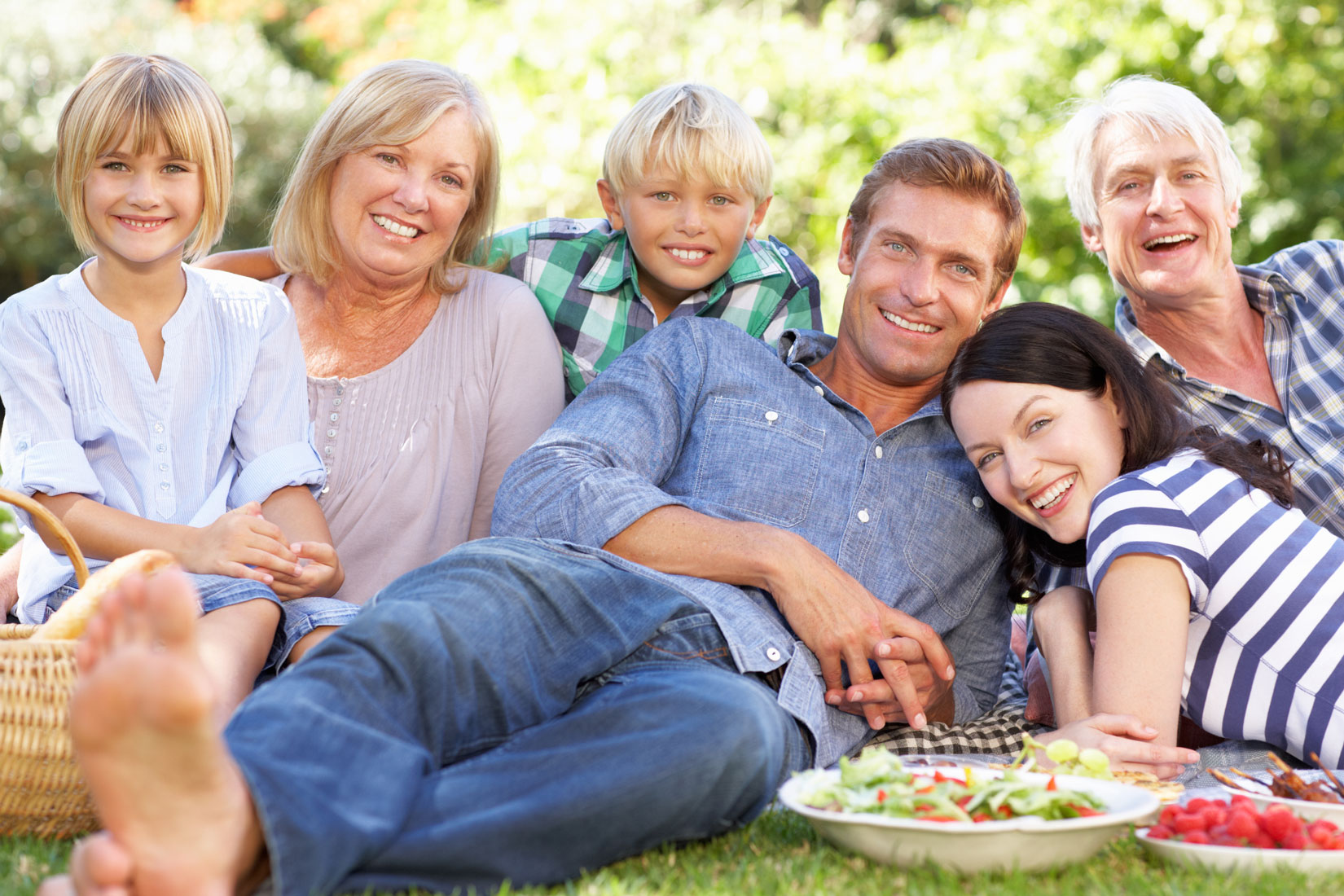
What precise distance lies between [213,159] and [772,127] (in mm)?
5361

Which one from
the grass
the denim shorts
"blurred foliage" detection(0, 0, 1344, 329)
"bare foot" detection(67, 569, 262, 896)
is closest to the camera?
"bare foot" detection(67, 569, 262, 896)

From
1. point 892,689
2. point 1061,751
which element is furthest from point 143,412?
point 1061,751

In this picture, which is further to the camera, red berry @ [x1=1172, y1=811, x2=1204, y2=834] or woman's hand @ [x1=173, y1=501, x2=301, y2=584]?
woman's hand @ [x1=173, y1=501, x2=301, y2=584]

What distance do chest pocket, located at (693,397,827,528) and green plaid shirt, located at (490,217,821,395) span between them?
68 cm

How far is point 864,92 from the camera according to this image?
796 cm

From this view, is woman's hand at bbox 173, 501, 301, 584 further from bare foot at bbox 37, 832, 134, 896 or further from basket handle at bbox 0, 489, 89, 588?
bare foot at bbox 37, 832, 134, 896

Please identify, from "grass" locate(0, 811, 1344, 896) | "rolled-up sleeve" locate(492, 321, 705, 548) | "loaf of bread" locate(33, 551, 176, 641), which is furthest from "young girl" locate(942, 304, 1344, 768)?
"loaf of bread" locate(33, 551, 176, 641)

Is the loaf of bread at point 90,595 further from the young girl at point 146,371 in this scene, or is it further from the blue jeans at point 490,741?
the blue jeans at point 490,741

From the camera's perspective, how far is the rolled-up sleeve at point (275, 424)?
3.23 meters

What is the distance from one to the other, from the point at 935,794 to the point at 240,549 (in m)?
1.62

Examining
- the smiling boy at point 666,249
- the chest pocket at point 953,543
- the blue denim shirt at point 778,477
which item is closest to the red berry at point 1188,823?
the blue denim shirt at point 778,477

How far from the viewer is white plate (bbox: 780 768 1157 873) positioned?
1.99 m

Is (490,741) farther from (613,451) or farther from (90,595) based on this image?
(613,451)

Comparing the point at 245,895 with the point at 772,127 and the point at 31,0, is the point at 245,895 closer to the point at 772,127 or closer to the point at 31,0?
the point at 772,127
